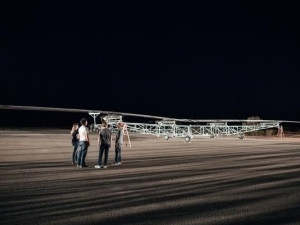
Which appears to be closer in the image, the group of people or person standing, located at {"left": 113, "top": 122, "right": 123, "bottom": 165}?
the group of people

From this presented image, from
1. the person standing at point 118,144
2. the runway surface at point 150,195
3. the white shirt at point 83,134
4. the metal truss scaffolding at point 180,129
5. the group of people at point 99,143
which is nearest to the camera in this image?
the runway surface at point 150,195

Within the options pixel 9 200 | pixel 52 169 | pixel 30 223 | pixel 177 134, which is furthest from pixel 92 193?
pixel 177 134

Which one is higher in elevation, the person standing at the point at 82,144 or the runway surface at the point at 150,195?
the person standing at the point at 82,144

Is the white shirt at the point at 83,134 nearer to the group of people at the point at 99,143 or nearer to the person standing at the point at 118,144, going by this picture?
the group of people at the point at 99,143

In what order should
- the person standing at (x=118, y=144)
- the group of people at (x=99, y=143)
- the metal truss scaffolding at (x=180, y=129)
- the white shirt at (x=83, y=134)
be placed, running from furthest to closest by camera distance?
the metal truss scaffolding at (x=180, y=129) < the person standing at (x=118, y=144) < the white shirt at (x=83, y=134) < the group of people at (x=99, y=143)

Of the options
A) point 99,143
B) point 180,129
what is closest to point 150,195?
point 99,143

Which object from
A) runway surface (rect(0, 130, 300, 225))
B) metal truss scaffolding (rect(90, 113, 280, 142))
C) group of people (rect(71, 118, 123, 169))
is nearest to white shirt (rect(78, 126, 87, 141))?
group of people (rect(71, 118, 123, 169))

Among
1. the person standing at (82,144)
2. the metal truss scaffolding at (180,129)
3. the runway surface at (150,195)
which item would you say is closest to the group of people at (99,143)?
the person standing at (82,144)

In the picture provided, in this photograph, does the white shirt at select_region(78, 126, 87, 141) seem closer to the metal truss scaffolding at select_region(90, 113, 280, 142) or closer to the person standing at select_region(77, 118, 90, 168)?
the person standing at select_region(77, 118, 90, 168)

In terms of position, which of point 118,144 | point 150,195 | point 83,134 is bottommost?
point 150,195

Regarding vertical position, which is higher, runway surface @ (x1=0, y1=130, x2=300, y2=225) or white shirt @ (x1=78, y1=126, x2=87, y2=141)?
white shirt @ (x1=78, y1=126, x2=87, y2=141)

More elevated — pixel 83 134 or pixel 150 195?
pixel 83 134

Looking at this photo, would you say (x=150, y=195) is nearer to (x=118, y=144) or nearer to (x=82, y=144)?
(x=82, y=144)

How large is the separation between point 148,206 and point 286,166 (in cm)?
898
